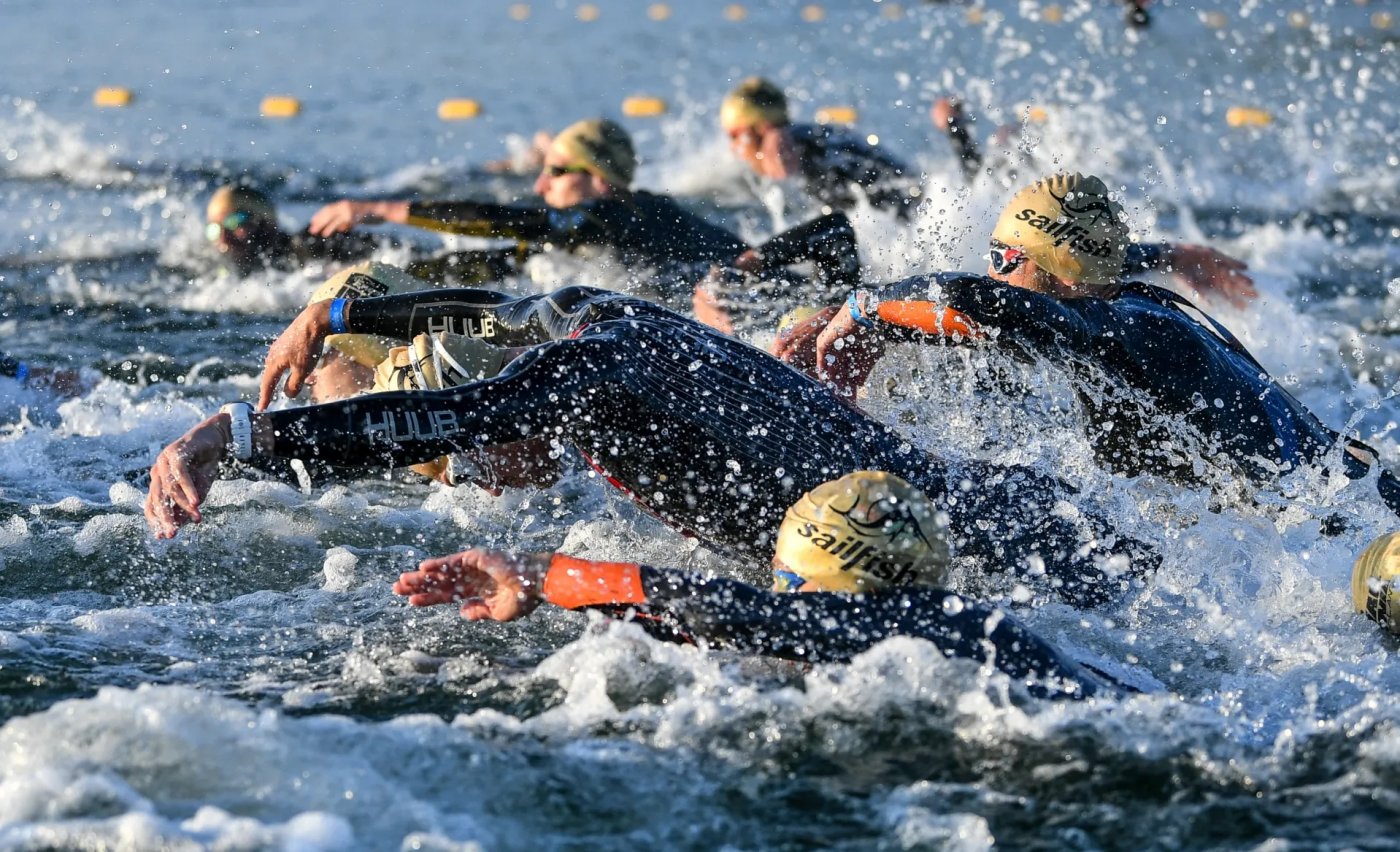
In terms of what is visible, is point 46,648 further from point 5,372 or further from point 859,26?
point 859,26

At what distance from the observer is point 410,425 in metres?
5.08

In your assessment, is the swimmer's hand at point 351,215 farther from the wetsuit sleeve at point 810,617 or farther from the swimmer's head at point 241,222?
the wetsuit sleeve at point 810,617

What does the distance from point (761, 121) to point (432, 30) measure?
14.5 meters

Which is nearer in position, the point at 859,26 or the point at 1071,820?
the point at 1071,820

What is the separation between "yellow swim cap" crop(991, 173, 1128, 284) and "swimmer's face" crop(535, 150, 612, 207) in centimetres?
371

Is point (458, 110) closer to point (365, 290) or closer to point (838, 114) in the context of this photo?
point (838, 114)

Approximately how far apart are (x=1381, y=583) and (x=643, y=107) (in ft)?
47.2

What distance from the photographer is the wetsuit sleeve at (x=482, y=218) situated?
888cm

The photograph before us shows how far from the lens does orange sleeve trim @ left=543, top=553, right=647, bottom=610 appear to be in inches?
184

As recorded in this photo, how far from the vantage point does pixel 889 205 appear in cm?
1145

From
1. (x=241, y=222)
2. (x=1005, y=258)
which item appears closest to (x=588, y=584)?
(x=1005, y=258)

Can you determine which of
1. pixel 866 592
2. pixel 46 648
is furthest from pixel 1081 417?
pixel 46 648

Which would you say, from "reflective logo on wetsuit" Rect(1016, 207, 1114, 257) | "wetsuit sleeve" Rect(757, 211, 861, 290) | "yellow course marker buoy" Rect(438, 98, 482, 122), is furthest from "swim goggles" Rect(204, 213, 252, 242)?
"yellow course marker buoy" Rect(438, 98, 482, 122)

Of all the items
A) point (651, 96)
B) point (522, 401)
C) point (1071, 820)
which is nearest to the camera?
point (1071, 820)
